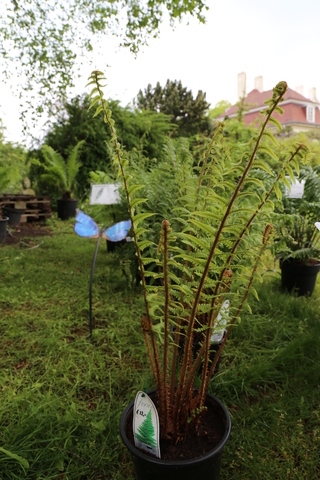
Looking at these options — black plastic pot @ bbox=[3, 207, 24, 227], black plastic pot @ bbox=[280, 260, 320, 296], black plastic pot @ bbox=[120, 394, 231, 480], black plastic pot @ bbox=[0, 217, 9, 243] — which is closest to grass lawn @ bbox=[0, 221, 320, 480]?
black plastic pot @ bbox=[280, 260, 320, 296]

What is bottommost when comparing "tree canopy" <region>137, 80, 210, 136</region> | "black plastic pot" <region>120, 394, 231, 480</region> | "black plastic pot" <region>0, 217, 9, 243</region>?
"black plastic pot" <region>120, 394, 231, 480</region>

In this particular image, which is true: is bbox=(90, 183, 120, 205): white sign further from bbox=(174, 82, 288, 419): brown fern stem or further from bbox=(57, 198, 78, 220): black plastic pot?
bbox=(57, 198, 78, 220): black plastic pot

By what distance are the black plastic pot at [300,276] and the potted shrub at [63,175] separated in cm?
467

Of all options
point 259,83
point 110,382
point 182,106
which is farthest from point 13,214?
point 259,83

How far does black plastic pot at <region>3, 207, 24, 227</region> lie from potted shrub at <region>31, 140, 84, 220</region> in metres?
0.94

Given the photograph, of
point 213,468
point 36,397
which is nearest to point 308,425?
point 213,468

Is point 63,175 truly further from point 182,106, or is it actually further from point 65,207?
point 182,106

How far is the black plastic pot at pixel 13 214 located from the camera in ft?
18.2

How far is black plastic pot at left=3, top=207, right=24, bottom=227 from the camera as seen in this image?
5.54 m

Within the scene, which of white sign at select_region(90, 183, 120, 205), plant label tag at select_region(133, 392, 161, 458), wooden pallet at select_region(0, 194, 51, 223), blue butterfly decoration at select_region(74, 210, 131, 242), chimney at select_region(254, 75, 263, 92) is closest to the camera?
plant label tag at select_region(133, 392, 161, 458)

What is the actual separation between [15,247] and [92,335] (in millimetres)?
2622

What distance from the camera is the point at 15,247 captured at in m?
4.31

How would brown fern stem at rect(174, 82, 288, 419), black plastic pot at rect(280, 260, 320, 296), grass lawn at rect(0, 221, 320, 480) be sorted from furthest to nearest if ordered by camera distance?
black plastic pot at rect(280, 260, 320, 296) → grass lawn at rect(0, 221, 320, 480) → brown fern stem at rect(174, 82, 288, 419)

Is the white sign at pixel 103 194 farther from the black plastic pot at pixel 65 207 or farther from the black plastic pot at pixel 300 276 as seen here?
the black plastic pot at pixel 65 207
